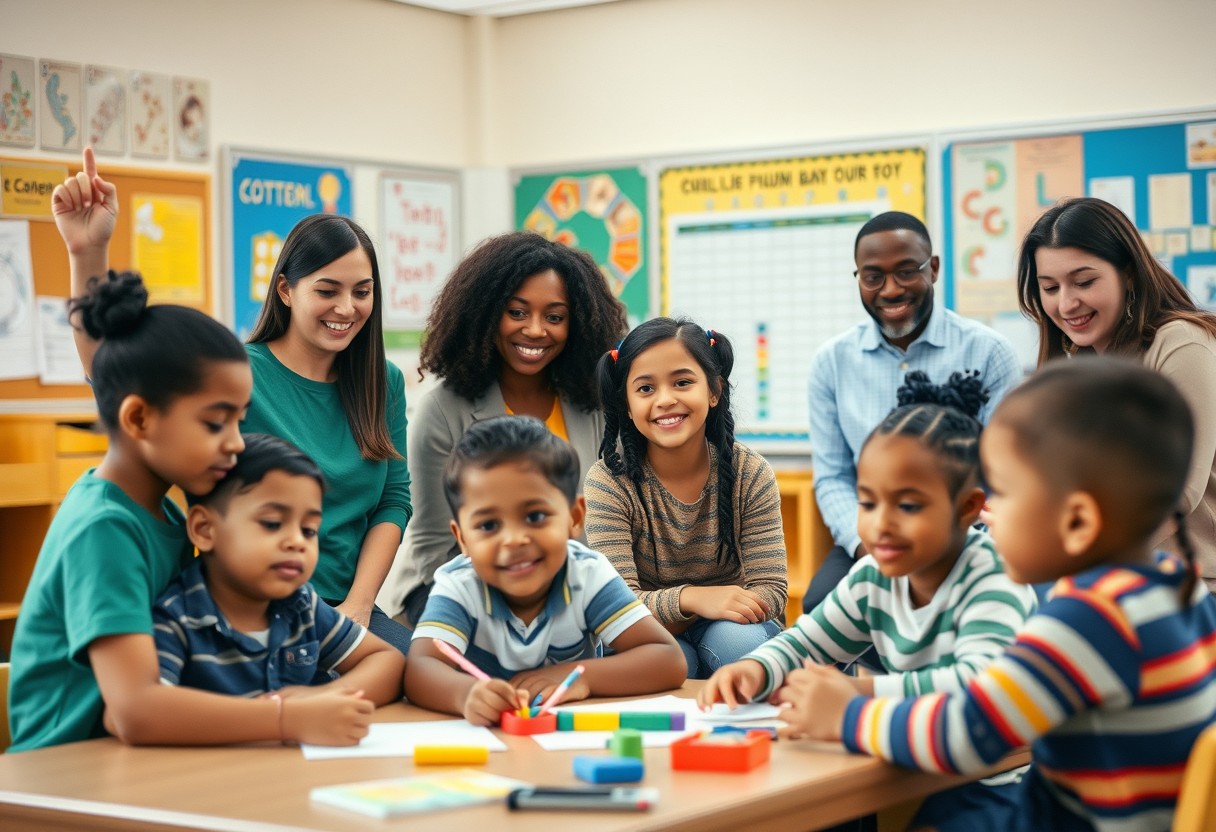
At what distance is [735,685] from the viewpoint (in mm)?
1842

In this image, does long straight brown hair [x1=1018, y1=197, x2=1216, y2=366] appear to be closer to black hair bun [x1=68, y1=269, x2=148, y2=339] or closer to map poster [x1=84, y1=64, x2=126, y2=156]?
black hair bun [x1=68, y1=269, x2=148, y2=339]

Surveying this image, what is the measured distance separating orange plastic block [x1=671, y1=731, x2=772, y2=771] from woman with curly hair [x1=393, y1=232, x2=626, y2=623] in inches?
59.6

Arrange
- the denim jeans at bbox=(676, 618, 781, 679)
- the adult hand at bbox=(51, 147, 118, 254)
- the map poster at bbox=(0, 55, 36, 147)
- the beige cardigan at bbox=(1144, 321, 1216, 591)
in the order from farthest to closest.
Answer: the map poster at bbox=(0, 55, 36, 147) → the beige cardigan at bbox=(1144, 321, 1216, 591) → the denim jeans at bbox=(676, 618, 781, 679) → the adult hand at bbox=(51, 147, 118, 254)

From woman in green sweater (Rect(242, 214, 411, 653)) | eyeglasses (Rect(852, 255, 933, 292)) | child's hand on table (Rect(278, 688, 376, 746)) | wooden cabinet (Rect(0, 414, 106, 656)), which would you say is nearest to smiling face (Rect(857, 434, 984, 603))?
child's hand on table (Rect(278, 688, 376, 746))

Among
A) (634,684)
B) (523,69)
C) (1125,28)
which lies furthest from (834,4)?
(634,684)

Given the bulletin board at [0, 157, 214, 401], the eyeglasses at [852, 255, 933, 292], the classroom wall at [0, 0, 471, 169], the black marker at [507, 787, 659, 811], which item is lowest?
the black marker at [507, 787, 659, 811]

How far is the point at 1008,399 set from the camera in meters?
1.51

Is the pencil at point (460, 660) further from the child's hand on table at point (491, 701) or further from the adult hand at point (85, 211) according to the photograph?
the adult hand at point (85, 211)

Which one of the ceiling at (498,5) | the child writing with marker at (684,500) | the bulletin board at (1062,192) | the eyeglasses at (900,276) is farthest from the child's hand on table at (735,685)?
the ceiling at (498,5)

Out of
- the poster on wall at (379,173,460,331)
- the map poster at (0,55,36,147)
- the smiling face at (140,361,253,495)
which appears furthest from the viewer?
the poster on wall at (379,173,460,331)

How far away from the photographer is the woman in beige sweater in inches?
108

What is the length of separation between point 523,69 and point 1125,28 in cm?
227

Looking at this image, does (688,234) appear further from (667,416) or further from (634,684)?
(634,684)

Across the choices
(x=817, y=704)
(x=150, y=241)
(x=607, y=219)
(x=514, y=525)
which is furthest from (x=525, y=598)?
(x=607, y=219)
